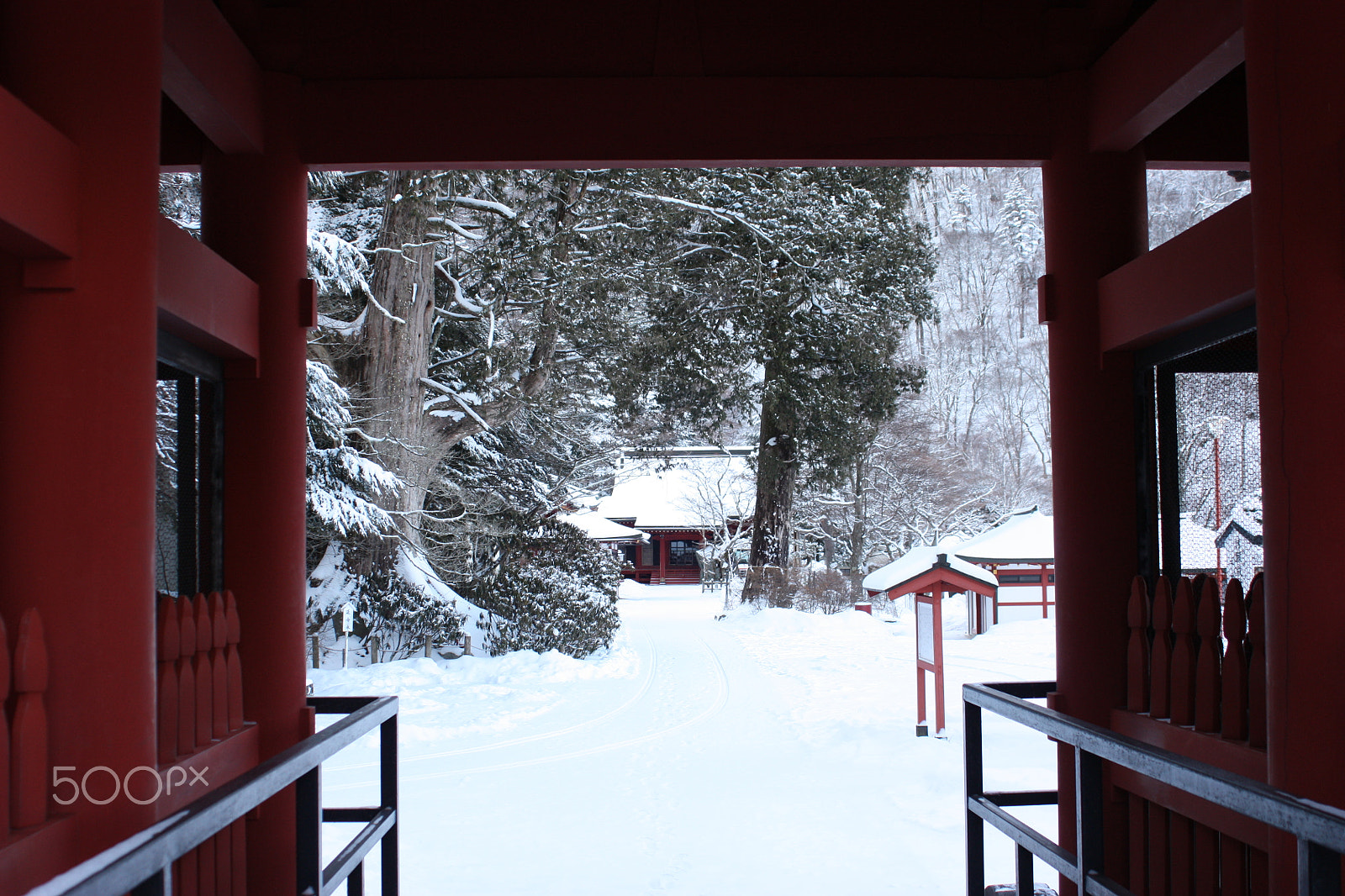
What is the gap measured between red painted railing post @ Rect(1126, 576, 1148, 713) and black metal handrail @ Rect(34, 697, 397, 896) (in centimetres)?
257

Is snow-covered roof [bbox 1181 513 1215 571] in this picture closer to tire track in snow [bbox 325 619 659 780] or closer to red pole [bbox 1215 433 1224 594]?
red pole [bbox 1215 433 1224 594]

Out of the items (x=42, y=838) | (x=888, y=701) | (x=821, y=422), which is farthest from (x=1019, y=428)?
(x=42, y=838)

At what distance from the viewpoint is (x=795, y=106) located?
12.8 feet

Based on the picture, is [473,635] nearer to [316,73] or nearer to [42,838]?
[316,73]

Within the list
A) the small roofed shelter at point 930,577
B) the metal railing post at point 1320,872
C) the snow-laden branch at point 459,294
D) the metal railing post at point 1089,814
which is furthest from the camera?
the snow-laden branch at point 459,294

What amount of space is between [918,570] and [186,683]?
318 inches

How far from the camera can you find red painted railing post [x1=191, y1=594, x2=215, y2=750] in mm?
3160

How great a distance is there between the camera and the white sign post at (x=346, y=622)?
1090cm

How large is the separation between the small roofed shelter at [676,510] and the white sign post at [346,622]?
19199 mm

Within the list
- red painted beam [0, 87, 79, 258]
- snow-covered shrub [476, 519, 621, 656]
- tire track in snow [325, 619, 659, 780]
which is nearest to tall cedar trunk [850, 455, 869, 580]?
snow-covered shrub [476, 519, 621, 656]

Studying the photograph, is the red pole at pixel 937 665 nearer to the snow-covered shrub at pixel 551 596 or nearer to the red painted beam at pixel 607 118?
the snow-covered shrub at pixel 551 596

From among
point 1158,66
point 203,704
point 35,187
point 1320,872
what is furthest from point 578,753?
point 1320,872

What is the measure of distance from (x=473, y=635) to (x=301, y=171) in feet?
31.0

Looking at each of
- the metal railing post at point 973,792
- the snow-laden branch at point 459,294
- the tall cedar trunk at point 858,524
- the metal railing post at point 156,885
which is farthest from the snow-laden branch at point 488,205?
the tall cedar trunk at point 858,524
